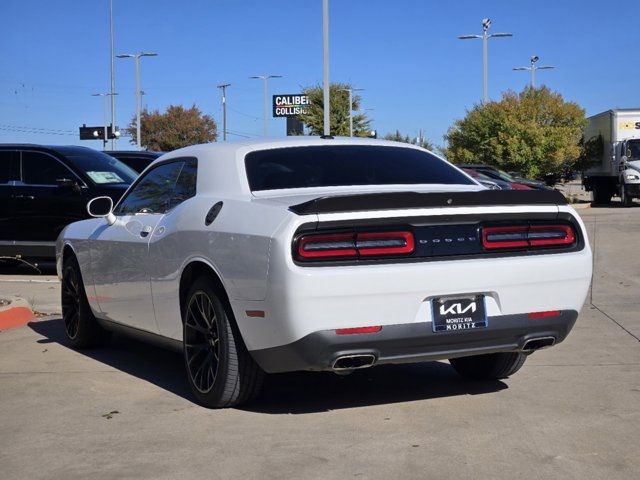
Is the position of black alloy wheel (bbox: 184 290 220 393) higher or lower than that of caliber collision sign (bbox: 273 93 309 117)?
lower

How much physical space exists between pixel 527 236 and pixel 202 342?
1.95 m

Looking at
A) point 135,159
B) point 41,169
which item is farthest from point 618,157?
point 41,169

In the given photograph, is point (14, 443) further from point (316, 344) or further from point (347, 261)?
point (347, 261)

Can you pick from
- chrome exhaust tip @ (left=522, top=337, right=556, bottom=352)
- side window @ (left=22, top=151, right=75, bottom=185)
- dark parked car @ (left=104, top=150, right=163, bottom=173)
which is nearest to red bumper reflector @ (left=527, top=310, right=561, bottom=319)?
chrome exhaust tip @ (left=522, top=337, right=556, bottom=352)

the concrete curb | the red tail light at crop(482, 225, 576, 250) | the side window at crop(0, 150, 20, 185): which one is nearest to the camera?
the red tail light at crop(482, 225, 576, 250)

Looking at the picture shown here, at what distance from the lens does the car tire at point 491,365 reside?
5.98m

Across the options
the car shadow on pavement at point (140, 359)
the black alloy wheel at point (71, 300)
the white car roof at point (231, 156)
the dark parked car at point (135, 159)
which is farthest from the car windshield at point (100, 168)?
the white car roof at point (231, 156)

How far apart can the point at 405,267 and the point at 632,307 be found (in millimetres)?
5354

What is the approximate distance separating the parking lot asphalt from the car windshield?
221 inches

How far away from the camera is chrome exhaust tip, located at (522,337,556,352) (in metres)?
5.20

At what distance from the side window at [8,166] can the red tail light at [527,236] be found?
9498 millimetres

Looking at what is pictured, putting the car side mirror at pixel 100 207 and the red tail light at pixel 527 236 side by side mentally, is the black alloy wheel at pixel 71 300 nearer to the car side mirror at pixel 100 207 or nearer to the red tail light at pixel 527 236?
the car side mirror at pixel 100 207

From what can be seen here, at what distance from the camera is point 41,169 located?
1305 centimetres

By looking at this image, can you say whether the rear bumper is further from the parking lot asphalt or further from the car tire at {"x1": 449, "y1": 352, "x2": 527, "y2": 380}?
the car tire at {"x1": 449, "y1": 352, "x2": 527, "y2": 380}
